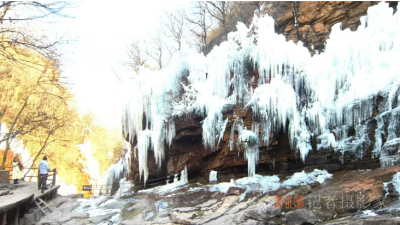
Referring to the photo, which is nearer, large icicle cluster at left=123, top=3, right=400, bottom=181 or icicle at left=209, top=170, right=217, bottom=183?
large icicle cluster at left=123, top=3, right=400, bottom=181

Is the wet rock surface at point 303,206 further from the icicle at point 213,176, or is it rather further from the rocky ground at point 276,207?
the icicle at point 213,176

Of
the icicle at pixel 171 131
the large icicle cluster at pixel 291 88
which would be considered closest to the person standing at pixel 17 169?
the large icicle cluster at pixel 291 88

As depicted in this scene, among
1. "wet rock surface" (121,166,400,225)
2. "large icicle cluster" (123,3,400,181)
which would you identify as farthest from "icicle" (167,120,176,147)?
"wet rock surface" (121,166,400,225)

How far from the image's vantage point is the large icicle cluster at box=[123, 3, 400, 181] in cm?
898

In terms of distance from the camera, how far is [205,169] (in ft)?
42.6

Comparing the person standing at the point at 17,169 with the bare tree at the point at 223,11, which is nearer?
the person standing at the point at 17,169

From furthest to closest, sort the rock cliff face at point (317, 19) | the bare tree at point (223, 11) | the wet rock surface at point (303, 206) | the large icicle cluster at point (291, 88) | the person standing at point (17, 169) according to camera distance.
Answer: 1. the bare tree at point (223, 11)
2. the rock cliff face at point (317, 19)
3. the person standing at point (17, 169)
4. the large icicle cluster at point (291, 88)
5. the wet rock surface at point (303, 206)

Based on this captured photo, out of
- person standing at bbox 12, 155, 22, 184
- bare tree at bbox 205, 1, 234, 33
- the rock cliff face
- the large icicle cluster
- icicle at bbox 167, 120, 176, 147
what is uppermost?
bare tree at bbox 205, 1, 234, 33

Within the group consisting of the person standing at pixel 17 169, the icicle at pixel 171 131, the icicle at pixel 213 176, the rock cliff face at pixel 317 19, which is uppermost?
the rock cliff face at pixel 317 19

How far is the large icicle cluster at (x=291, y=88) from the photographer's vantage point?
29.5 feet

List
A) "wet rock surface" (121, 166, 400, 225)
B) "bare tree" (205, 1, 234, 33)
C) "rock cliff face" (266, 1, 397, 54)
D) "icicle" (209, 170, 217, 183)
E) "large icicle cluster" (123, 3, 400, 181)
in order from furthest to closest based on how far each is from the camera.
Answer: "bare tree" (205, 1, 234, 33) → "rock cliff face" (266, 1, 397, 54) → "icicle" (209, 170, 217, 183) → "large icicle cluster" (123, 3, 400, 181) → "wet rock surface" (121, 166, 400, 225)

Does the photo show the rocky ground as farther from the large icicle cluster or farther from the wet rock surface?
the large icicle cluster

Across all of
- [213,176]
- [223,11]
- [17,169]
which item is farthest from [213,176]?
[223,11]

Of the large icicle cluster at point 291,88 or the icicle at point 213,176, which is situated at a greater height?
the large icicle cluster at point 291,88
